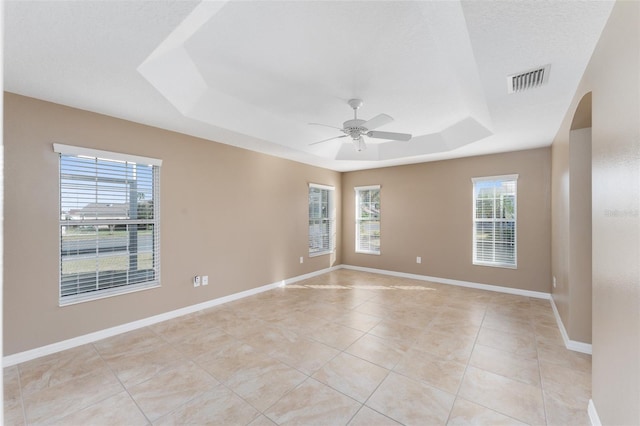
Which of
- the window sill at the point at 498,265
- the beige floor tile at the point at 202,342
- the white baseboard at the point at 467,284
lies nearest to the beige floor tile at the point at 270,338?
the beige floor tile at the point at 202,342

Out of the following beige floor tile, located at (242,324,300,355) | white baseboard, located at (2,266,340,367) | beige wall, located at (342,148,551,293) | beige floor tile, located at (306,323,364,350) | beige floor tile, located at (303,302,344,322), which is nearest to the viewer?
white baseboard, located at (2,266,340,367)

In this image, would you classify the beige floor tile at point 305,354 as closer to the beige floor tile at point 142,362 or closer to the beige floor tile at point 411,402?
the beige floor tile at point 411,402

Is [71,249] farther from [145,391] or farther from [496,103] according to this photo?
[496,103]

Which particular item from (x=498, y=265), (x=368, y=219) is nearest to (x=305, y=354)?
(x=498, y=265)

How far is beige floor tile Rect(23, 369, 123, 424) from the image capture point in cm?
220

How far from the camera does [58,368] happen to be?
8.96 ft

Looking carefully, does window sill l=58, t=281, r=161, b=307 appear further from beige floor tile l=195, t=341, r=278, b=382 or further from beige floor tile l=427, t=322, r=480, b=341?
beige floor tile l=427, t=322, r=480, b=341

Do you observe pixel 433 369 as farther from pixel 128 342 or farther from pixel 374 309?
pixel 128 342

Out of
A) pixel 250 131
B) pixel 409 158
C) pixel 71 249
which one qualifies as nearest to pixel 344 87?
pixel 250 131

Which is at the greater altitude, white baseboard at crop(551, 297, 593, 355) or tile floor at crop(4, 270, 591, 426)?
white baseboard at crop(551, 297, 593, 355)

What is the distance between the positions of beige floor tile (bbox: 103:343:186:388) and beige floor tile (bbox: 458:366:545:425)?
2538 millimetres

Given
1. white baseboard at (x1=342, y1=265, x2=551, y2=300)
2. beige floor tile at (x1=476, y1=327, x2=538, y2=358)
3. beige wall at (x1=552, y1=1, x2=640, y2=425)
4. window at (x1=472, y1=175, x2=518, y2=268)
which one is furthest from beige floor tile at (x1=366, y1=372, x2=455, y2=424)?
window at (x1=472, y1=175, x2=518, y2=268)

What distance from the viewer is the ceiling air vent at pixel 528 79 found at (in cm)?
246

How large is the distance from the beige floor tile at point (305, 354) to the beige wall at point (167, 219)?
1.76 m
